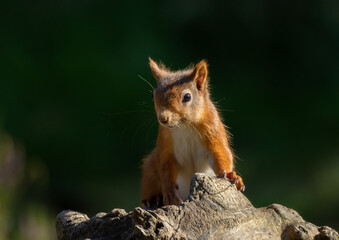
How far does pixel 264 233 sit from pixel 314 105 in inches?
105

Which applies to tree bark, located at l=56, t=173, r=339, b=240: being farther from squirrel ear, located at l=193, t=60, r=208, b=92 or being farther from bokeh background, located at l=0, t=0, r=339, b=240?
bokeh background, located at l=0, t=0, r=339, b=240

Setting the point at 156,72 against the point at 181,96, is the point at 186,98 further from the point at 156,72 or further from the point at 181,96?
the point at 156,72

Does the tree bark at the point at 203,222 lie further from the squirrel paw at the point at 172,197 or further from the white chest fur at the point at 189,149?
the white chest fur at the point at 189,149

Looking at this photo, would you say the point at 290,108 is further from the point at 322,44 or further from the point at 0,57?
the point at 0,57

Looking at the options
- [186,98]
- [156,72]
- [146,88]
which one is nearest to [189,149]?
[186,98]

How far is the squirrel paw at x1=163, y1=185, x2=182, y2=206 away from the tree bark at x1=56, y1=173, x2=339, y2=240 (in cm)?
49

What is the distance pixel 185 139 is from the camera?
2332 millimetres

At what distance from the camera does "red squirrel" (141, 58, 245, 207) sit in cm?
224

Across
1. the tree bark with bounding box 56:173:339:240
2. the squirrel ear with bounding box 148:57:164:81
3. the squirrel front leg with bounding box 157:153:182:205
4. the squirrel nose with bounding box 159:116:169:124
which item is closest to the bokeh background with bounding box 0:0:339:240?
the squirrel ear with bounding box 148:57:164:81

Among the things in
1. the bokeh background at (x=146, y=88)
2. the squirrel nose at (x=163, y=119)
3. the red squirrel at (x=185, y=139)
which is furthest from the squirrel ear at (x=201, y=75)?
the bokeh background at (x=146, y=88)

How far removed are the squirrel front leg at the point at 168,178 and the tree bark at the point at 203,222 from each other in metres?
0.50

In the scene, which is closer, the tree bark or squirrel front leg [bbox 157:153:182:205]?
the tree bark

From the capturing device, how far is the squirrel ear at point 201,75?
91.4 inches

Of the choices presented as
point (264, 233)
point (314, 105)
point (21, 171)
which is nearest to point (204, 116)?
point (264, 233)
